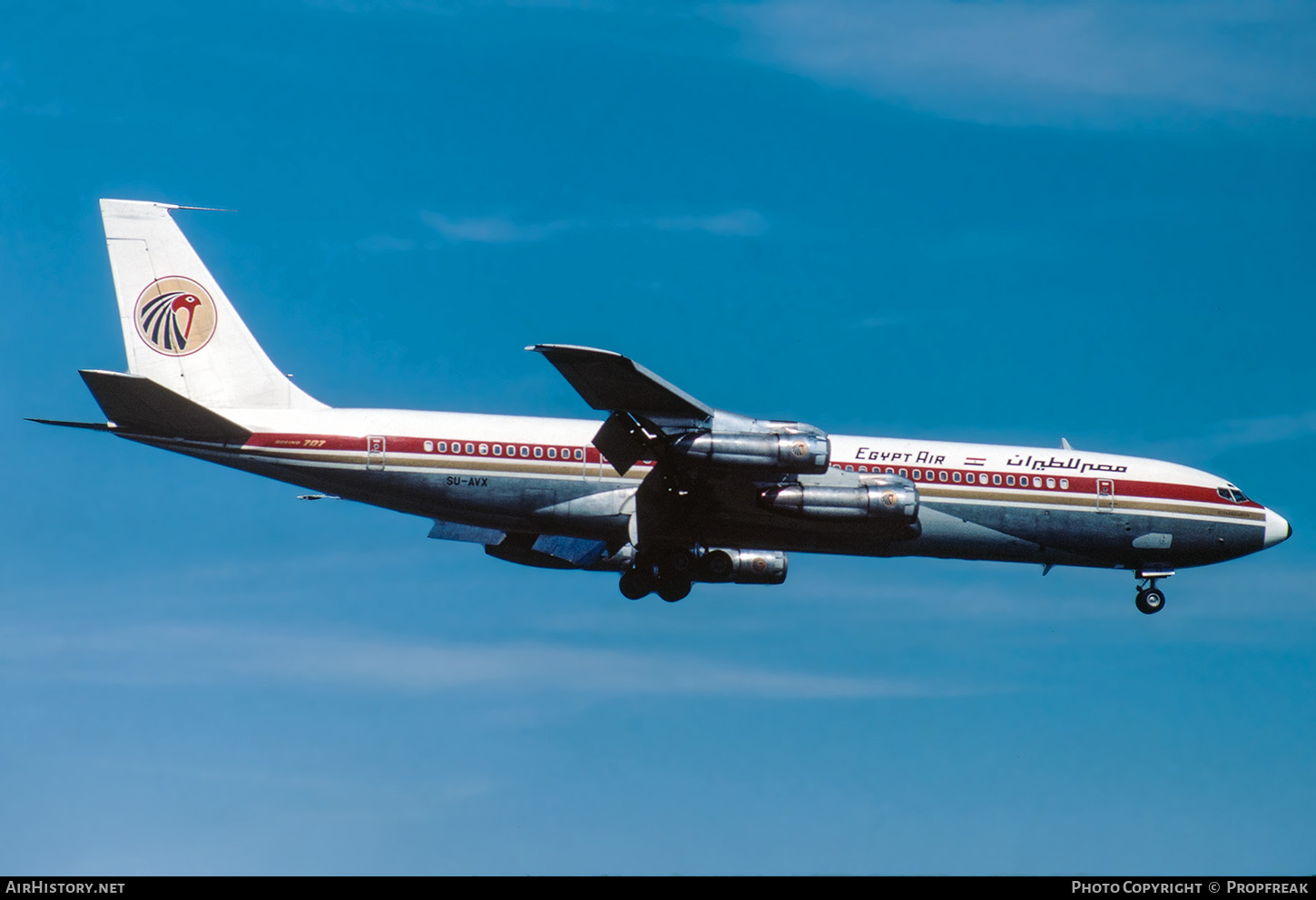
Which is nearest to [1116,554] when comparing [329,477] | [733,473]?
[733,473]

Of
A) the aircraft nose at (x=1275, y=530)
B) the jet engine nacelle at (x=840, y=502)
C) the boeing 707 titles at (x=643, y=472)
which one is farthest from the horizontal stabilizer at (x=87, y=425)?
the aircraft nose at (x=1275, y=530)

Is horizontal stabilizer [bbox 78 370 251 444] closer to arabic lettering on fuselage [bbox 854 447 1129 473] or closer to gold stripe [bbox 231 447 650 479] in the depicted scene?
gold stripe [bbox 231 447 650 479]

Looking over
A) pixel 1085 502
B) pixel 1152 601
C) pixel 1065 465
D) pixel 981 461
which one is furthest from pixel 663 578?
pixel 1152 601

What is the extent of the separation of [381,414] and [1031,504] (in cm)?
1678

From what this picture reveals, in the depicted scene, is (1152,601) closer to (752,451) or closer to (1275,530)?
(1275,530)

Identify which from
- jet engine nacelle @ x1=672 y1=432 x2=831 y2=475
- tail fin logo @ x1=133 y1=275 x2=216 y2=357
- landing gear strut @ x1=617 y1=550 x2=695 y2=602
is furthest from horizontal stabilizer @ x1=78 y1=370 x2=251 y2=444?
jet engine nacelle @ x1=672 y1=432 x2=831 y2=475

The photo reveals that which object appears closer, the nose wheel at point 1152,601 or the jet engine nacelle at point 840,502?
the jet engine nacelle at point 840,502

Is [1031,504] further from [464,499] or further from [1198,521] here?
[464,499]

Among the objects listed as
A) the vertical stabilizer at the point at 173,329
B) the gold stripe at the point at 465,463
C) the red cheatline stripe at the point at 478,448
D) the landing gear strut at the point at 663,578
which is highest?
the vertical stabilizer at the point at 173,329

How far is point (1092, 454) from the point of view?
38.8m

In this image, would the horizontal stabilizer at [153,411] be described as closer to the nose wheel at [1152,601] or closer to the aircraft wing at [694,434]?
the aircraft wing at [694,434]

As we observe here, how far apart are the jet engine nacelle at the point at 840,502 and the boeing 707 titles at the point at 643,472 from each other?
0.15 feet

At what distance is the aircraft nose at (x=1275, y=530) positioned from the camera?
3972cm
